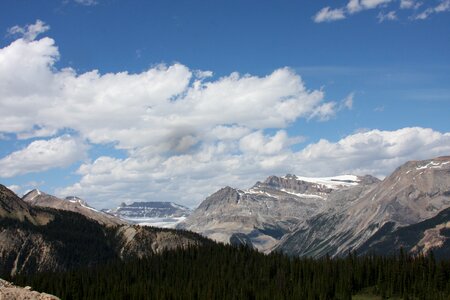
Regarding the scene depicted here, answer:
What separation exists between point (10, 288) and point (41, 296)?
5.67 meters

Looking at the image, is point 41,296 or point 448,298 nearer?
point 41,296

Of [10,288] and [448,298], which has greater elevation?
[10,288]

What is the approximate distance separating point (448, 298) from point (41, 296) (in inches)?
6832

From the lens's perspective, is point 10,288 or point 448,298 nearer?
point 10,288

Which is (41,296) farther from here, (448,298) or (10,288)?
(448,298)

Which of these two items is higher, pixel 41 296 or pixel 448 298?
pixel 41 296

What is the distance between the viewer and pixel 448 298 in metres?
197

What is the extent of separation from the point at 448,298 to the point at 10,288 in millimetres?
173797

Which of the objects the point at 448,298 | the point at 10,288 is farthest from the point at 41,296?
the point at 448,298

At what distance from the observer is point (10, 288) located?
63656 mm
